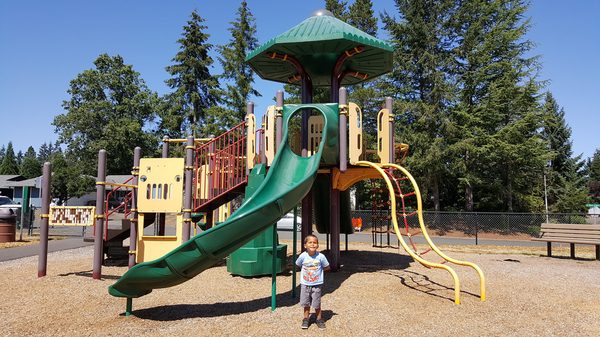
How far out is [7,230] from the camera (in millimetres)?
16266

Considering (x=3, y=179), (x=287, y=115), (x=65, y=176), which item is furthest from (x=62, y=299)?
(x=3, y=179)

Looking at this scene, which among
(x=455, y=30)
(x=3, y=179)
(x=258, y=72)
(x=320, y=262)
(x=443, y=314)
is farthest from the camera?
(x=3, y=179)

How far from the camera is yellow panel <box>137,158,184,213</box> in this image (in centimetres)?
929

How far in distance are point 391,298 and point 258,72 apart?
297 inches

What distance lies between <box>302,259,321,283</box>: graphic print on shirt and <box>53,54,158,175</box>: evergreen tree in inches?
1587

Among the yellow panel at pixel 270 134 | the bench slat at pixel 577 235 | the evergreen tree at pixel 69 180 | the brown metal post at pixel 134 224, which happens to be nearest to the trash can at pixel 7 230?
the brown metal post at pixel 134 224

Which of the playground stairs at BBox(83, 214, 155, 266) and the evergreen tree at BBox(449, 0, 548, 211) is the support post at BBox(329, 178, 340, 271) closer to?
the playground stairs at BBox(83, 214, 155, 266)

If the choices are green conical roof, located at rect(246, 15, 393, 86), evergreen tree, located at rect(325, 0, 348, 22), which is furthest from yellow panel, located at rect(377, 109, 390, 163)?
evergreen tree, located at rect(325, 0, 348, 22)

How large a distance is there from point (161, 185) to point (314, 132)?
12.3 feet

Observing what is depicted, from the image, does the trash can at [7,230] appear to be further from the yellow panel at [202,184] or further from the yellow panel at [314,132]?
the yellow panel at [314,132]

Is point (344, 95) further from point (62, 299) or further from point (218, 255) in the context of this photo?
point (62, 299)

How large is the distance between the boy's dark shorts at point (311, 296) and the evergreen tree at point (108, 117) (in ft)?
132

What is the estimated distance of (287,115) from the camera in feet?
27.6

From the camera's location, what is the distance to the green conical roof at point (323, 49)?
910 centimetres
